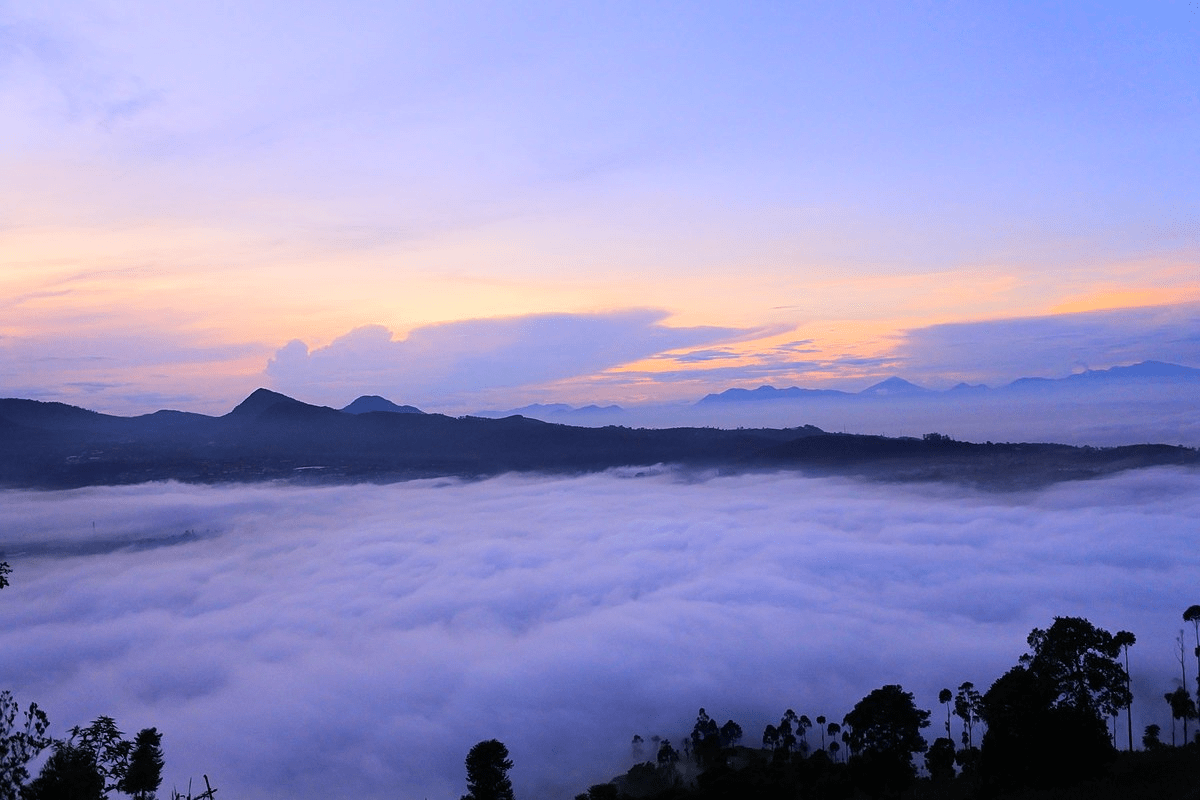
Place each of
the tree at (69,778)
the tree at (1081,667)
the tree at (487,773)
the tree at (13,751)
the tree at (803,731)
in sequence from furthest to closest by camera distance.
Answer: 1. the tree at (803,731)
2. the tree at (487,773)
3. the tree at (1081,667)
4. the tree at (69,778)
5. the tree at (13,751)

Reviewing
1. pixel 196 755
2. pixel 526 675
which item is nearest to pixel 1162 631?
pixel 526 675

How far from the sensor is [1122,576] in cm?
19038

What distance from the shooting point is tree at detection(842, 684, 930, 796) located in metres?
49.4

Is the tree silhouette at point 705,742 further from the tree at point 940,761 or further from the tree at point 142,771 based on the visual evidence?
the tree at point 142,771

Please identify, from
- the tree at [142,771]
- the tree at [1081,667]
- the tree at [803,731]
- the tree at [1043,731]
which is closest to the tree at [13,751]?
the tree at [142,771]

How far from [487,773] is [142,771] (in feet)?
85.1

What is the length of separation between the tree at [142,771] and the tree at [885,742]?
39.5m

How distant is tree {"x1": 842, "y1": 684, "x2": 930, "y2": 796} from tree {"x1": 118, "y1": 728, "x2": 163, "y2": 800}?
1553 inches

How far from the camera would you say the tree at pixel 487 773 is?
54.0 m

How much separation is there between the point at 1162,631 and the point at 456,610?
14667 cm

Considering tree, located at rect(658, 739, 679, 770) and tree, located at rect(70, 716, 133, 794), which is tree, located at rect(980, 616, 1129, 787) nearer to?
tree, located at rect(70, 716, 133, 794)

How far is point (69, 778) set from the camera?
24.4 metres

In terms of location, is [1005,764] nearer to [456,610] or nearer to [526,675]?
[526,675]

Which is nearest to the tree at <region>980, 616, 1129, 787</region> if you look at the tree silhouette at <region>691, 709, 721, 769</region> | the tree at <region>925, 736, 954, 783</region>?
the tree at <region>925, 736, 954, 783</region>
